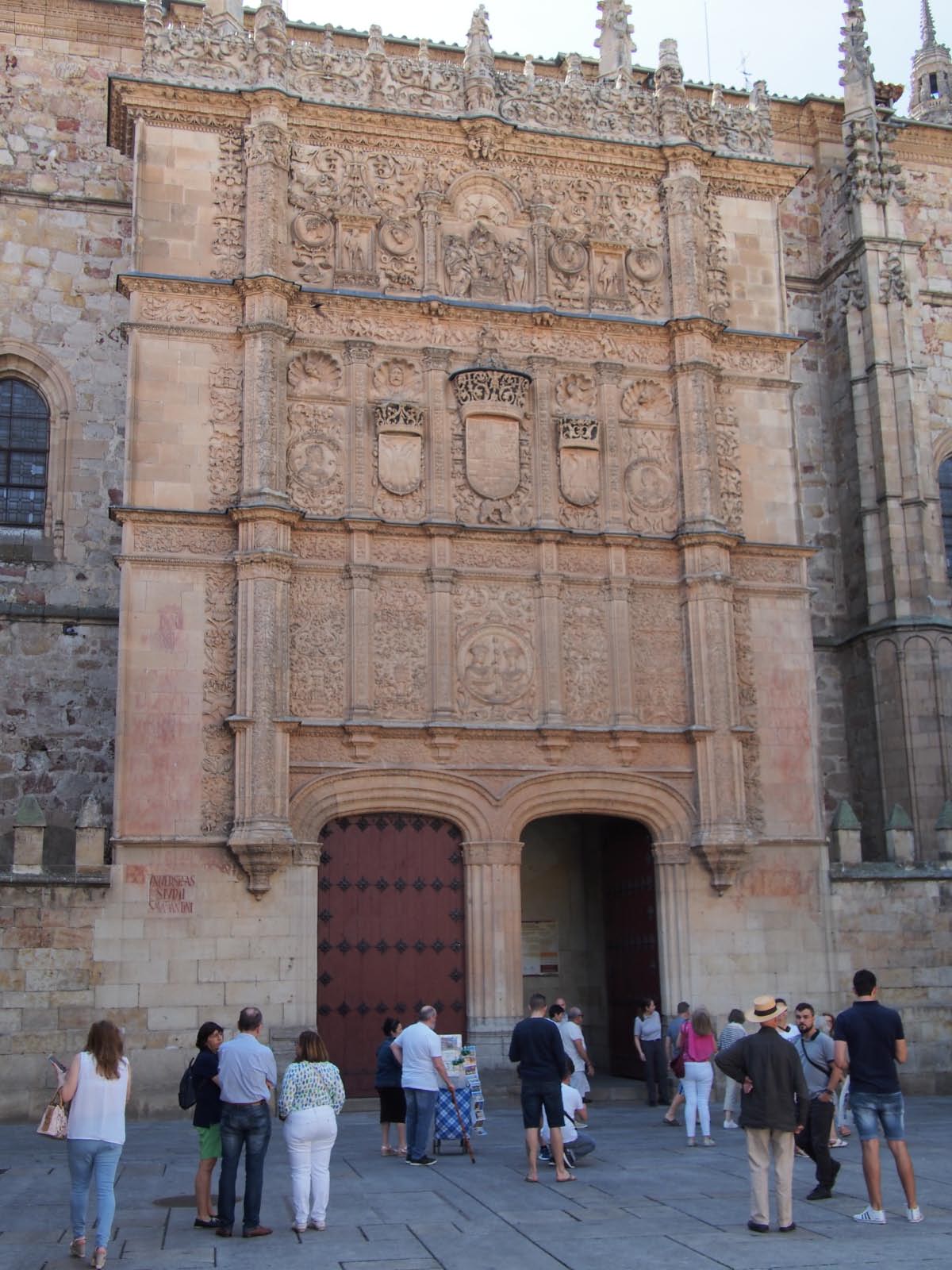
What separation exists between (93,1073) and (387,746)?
1025cm

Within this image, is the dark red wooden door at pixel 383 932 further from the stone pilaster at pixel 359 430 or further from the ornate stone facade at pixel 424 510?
the stone pilaster at pixel 359 430

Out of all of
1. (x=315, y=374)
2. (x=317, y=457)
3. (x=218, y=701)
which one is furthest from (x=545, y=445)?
(x=218, y=701)

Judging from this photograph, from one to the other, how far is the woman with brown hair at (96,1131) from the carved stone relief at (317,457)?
1146 cm

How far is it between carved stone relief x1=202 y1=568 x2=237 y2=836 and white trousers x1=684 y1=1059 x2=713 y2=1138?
6859 millimetres

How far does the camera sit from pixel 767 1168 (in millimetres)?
10586

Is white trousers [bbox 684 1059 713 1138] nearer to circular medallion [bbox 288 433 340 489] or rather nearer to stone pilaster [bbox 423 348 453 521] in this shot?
stone pilaster [bbox 423 348 453 521]

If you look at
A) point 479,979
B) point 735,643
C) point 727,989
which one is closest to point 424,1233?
point 479,979

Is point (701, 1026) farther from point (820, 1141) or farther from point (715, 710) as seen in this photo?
point (715, 710)

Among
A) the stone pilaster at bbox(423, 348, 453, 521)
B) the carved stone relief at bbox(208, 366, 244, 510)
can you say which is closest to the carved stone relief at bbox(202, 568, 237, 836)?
the carved stone relief at bbox(208, 366, 244, 510)

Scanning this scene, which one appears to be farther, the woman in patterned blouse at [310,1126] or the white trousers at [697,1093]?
the white trousers at [697,1093]

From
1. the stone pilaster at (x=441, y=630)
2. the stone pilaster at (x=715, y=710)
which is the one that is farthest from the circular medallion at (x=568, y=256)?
the stone pilaster at (x=441, y=630)

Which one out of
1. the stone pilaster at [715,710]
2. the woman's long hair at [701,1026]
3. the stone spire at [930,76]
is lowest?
the woman's long hair at [701,1026]

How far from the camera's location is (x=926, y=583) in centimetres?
2500

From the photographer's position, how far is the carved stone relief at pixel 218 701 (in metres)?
19.0
